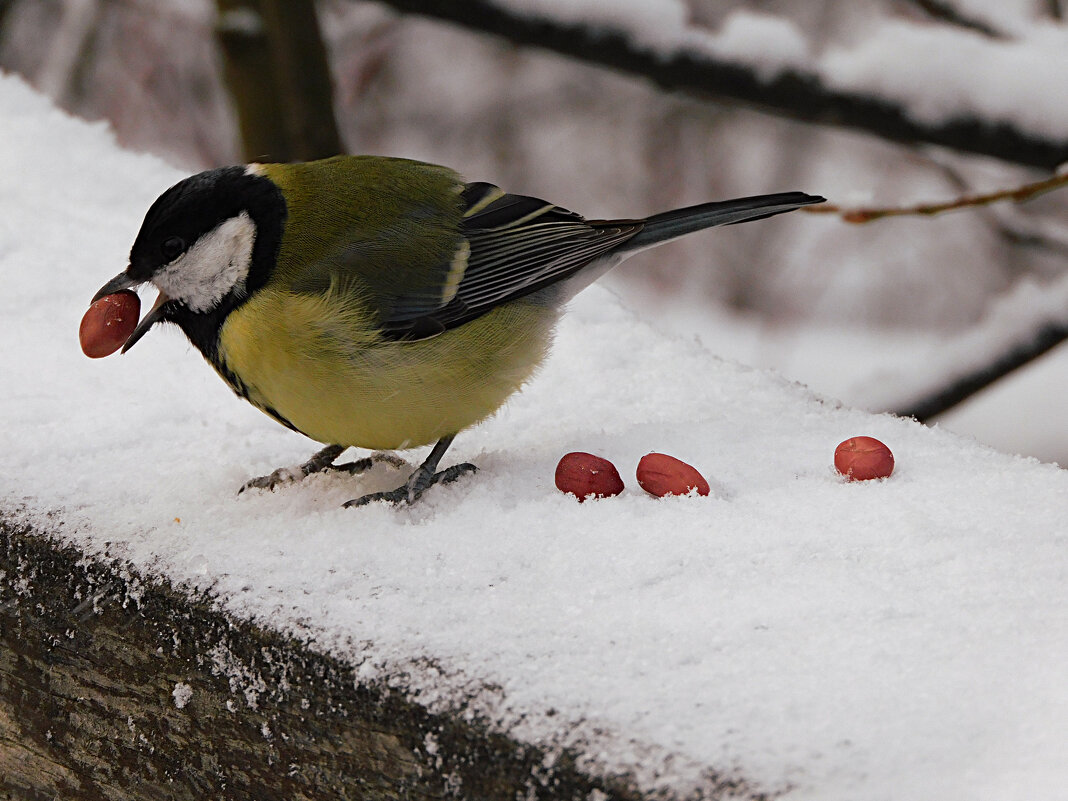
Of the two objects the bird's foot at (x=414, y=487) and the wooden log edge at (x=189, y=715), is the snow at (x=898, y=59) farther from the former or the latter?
the wooden log edge at (x=189, y=715)

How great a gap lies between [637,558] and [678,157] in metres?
4.57

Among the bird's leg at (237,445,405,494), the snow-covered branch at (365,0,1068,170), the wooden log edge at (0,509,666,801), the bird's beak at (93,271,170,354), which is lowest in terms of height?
the wooden log edge at (0,509,666,801)

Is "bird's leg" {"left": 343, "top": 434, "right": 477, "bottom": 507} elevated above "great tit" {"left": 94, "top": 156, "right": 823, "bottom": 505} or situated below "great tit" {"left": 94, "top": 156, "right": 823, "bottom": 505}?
below

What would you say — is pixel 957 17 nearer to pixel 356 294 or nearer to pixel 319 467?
pixel 356 294

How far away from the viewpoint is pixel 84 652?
1936 mm

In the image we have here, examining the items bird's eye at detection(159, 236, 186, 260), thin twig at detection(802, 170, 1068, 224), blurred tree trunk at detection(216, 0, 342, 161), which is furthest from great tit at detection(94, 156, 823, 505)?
blurred tree trunk at detection(216, 0, 342, 161)

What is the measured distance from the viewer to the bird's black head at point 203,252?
2.29 metres

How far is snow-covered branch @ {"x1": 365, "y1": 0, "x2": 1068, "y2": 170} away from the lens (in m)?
3.36

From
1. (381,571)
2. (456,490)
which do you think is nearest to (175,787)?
(381,571)

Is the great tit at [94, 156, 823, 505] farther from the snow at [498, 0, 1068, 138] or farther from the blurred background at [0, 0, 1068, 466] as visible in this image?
the blurred background at [0, 0, 1068, 466]

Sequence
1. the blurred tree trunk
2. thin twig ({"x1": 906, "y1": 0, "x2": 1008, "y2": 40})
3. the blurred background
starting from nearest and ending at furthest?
1. thin twig ({"x1": 906, "y1": 0, "x2": 1008, "y2": 40})
2. the blurred tree trunk
3. the blurred background

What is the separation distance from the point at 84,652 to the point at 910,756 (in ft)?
4.19

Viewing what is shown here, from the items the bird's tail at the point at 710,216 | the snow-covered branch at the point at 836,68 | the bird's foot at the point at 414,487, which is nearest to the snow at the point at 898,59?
the snow-covered branch at the point at 836,68

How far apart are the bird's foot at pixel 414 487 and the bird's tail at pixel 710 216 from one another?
0.69 metres
